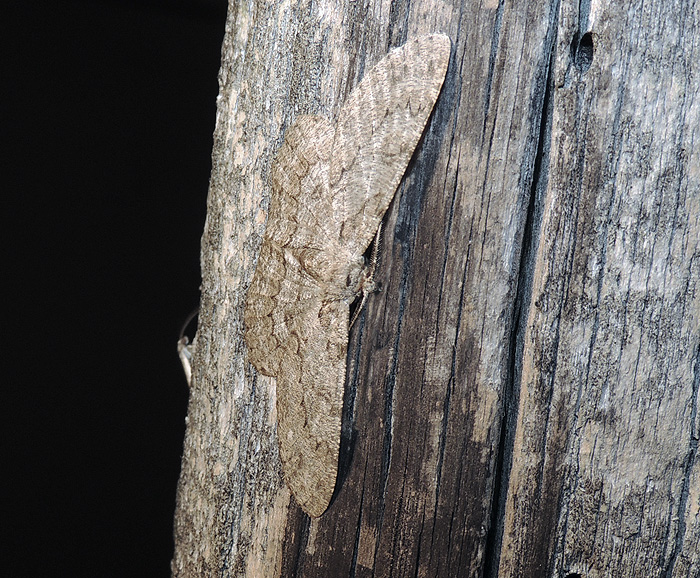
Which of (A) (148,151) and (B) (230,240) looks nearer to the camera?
(B) (230,240)

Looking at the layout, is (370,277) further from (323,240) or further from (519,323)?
(519,323)

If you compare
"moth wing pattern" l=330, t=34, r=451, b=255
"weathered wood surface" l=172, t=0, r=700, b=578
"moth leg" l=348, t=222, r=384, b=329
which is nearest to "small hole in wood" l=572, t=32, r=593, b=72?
"weathered wood surface" l=172, t=0, r=700, b=578

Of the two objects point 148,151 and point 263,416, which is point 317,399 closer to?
point 263,416

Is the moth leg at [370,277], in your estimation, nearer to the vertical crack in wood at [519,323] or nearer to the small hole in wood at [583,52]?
the vertical crack in wood at [519,323]

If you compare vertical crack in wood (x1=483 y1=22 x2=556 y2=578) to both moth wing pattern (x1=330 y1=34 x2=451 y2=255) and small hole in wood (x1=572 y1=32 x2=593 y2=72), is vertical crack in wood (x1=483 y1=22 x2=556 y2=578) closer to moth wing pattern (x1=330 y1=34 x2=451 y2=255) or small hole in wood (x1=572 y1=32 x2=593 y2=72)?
small hole in wood (x1=572 y1=32 x2=593 y2=72)

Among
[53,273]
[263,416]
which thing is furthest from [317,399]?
[53,273]

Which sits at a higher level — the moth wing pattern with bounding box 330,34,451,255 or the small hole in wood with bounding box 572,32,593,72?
the small hole in wood with bounding box 572,32,593,72

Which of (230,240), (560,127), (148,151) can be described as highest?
(148,151)
